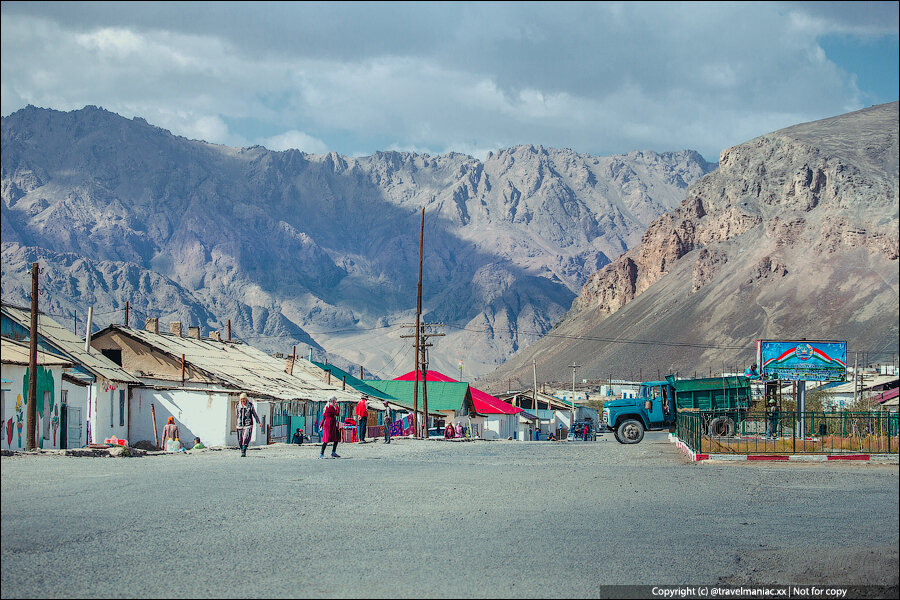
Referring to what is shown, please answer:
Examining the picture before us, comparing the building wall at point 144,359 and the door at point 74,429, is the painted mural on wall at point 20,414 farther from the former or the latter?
the building wall at point 144,359

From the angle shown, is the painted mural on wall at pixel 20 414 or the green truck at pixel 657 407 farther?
the green truck at pixel 657 407

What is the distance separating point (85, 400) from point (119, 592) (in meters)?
28.7

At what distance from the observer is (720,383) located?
44.5 metres

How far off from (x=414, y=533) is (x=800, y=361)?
57.4ft

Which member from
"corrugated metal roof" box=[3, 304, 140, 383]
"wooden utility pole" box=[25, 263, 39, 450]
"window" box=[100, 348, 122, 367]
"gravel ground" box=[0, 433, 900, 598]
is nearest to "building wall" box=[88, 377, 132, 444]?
"corrugated metal roof" box=[3, 304, 140, 383]

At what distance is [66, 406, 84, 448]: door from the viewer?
108 ft

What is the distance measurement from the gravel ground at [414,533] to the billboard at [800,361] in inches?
223

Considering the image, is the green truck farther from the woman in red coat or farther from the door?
the door

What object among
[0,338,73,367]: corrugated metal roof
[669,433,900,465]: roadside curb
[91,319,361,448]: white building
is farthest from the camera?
[91,319,361,448]: white building

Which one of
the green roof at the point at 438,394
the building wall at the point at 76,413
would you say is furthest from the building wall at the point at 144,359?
the green roof at the point at 438,394

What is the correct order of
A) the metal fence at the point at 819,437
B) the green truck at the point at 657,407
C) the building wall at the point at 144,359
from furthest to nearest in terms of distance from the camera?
the building wall at the point at 144,359 < the green truck at the point at 657,407 < the metal fence at the point at 819,437

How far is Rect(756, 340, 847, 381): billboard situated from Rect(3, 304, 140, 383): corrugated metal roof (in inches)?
915

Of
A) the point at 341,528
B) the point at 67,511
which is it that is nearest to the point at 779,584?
the point at 341,528

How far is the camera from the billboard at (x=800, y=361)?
24719 millimetres
